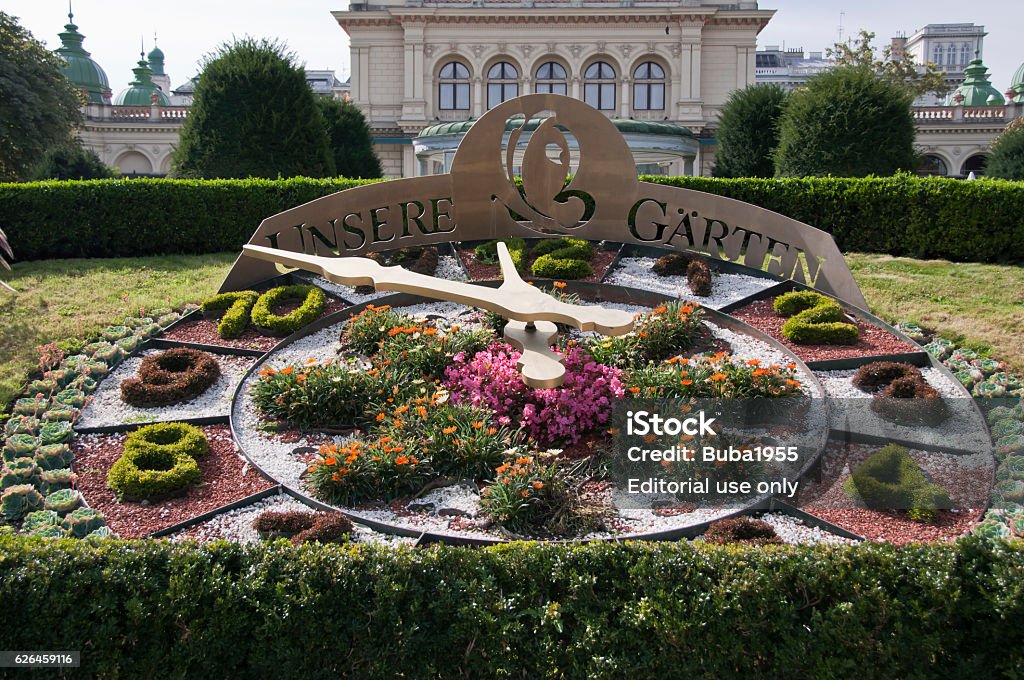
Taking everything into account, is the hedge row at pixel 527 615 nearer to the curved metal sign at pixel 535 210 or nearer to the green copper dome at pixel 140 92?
the curved metal sign at pixel 535 210

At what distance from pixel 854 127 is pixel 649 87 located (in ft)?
90.9

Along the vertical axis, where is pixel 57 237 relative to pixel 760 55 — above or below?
below

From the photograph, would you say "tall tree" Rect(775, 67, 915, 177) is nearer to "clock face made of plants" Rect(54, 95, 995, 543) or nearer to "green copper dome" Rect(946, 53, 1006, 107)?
"clock face made of plants" Rect(54, 95, 995, 543)

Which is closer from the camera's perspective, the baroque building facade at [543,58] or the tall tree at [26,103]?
the tall tree at [26,103]

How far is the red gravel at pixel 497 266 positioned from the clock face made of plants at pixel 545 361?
1.4 inches

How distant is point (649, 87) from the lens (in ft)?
143

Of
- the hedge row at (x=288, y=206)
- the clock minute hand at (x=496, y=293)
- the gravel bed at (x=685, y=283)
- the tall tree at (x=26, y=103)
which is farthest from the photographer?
the tall tree at (x=26, y=103)

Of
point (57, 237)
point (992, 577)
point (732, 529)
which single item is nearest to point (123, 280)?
point (57, 237)

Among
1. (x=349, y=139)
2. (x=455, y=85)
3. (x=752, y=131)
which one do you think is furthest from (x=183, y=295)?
(x=455, y=85)

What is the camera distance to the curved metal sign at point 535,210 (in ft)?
32.0

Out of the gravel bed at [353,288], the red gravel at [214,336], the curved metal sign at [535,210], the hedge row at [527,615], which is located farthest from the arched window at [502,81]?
the hedge row at [527,615]

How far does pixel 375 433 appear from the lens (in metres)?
6.81

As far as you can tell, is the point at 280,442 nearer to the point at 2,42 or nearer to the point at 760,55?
the point at 2,42

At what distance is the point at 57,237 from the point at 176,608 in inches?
442
